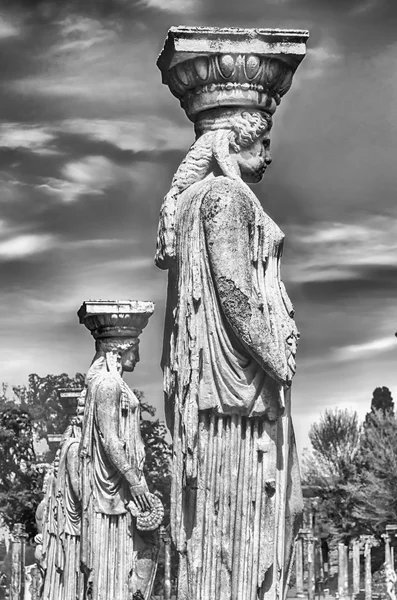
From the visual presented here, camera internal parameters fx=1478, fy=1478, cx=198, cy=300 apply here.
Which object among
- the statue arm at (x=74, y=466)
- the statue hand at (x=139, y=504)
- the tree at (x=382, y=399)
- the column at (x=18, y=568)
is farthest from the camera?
the tree at (x=382, y=399)

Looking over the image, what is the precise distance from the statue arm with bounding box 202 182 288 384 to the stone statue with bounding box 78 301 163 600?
6.19 meters

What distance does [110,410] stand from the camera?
14.3 metres

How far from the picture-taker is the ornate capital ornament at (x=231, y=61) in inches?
332

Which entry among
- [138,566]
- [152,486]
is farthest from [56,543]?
[152,486]

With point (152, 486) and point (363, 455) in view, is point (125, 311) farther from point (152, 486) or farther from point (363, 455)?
point (363, 455)

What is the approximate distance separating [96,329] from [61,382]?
75.0 ft

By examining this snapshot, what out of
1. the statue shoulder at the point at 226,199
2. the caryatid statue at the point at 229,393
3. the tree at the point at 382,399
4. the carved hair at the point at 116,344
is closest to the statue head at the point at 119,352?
the carved hair at the point at 116,344

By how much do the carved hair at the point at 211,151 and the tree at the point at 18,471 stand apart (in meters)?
31.7

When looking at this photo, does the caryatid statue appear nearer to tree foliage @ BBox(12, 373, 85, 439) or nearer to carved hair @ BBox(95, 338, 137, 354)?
carved hair @ BBox(95, 338, 137, 354)

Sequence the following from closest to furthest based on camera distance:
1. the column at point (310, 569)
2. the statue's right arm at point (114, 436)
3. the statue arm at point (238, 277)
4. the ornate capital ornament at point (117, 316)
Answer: the statue arm at point (238, 277)
the statue's right arm at point (114, 436)
the ornate capital ornament at point (117, 316)
the column at point (310, 569)

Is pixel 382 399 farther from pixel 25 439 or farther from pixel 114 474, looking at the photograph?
pixel 114 474

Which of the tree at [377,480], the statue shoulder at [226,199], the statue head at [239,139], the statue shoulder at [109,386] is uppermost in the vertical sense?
the tree at [377,480]

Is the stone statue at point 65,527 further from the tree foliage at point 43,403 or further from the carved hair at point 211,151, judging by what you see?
the tree foliage at point 43,403

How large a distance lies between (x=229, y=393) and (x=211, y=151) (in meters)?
1.45
